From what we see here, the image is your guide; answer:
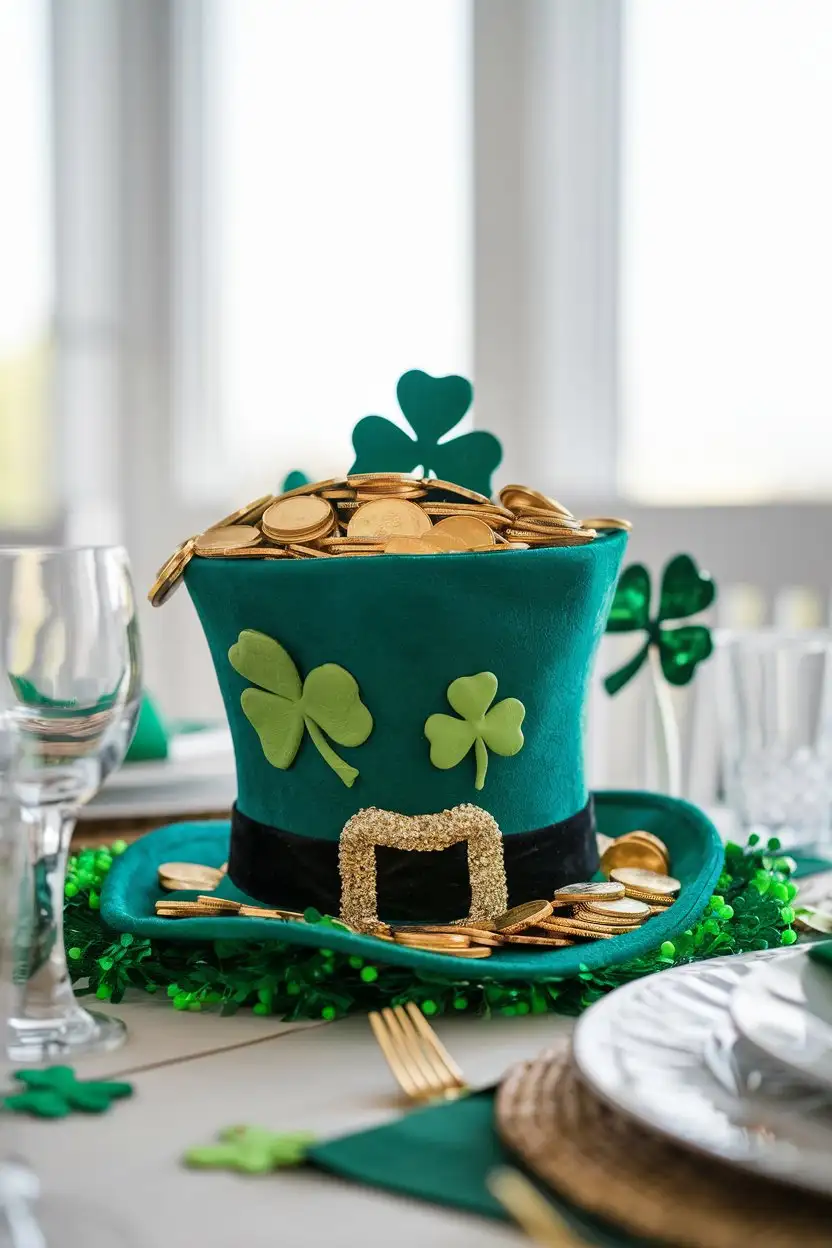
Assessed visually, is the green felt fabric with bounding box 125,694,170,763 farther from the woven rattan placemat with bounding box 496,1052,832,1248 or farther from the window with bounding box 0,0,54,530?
the window with bounding box 0,0,54,530

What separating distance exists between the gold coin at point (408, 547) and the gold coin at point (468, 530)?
0.01 m

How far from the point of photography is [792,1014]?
0.43 metres

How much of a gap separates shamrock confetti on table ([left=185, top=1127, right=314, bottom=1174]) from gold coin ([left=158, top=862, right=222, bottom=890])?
262 mm

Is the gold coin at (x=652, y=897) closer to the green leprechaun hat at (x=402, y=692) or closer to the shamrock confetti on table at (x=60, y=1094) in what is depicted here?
the green leprechaun hat at (x=402, y=692)

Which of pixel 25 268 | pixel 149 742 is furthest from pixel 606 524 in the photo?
pixel 25 268

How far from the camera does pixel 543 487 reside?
2713 mm

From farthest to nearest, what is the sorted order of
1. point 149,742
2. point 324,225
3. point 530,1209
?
point 324,225, point 149,742, point 530,1209

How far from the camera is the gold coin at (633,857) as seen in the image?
0.70 metres

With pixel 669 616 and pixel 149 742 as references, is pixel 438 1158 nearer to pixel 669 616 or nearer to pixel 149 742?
pixel 669 616

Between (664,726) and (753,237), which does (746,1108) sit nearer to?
(664,726)

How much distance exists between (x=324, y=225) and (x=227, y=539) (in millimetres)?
2731

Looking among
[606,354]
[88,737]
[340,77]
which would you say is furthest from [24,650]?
A: [340,77]

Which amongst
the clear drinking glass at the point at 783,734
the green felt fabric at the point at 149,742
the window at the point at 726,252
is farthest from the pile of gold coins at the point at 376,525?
the window at the point at 726,252

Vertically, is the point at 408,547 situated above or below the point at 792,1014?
above
